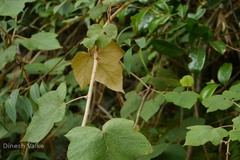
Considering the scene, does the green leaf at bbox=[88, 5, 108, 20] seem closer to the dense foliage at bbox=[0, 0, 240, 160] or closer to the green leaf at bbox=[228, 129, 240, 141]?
the dense foliage at bbox=[0, 0, 240, 160]

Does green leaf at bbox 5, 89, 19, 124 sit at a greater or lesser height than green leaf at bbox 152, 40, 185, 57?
lesser

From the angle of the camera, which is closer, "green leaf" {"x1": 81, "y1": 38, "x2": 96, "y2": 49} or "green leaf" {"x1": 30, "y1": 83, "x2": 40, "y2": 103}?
"green leaf" {"x1": 81, "y1": 38, "x2": 96, "y2": 49}

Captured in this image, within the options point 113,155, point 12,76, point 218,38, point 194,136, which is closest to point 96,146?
point 113,155

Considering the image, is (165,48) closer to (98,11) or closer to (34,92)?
(98,11)

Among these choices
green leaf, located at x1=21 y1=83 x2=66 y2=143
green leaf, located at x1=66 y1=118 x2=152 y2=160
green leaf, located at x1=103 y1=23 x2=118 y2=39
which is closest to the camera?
green leaf, located at x1=66 y1=118 x2=152 y2=160

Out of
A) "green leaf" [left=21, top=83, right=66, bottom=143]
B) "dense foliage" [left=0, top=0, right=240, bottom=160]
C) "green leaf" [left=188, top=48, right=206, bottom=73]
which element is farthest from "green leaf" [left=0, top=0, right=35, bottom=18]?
"green leaf" [left=188, top=48, right=206, bottom=73]

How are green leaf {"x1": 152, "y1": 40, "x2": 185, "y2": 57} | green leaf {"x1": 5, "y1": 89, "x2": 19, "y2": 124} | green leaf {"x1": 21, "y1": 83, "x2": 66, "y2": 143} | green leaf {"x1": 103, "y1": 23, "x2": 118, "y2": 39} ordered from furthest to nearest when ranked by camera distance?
green leaf {"x1": 152, "y1": 40, "x2": 185, "y2": 57} → green leaf {"x1": 5, "y1": 89, "x2": 19, "y2": 124} → green leaf {"x1": 103, "y1": 23, "x2": 118, "y2": 39} → green leaf {"x1": 21, "y1": 83, "x2": 66, "y2": 143}

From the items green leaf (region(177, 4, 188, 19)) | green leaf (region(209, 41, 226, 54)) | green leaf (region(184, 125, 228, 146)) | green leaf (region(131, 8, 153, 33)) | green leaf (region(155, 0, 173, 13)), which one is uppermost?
green leaf (region(155, 0, 173, 13))

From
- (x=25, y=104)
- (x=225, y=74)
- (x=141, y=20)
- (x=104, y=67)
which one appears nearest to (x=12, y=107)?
(x=25, y=104)
